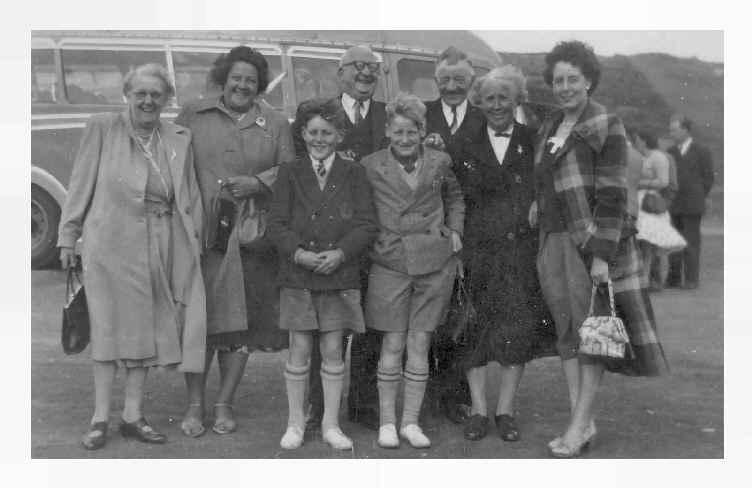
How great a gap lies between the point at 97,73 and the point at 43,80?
45 centimetres

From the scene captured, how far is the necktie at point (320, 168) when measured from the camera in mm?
4684

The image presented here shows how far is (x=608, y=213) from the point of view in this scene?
454 cm

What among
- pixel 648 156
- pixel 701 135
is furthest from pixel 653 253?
pixel 701 135

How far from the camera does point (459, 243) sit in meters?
4.79

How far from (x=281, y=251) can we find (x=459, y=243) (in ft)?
3.00

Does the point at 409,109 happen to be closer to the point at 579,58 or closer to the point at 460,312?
the point at 579,58

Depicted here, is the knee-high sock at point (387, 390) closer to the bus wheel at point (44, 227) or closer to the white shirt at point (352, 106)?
the white shirt at point (352, 106)

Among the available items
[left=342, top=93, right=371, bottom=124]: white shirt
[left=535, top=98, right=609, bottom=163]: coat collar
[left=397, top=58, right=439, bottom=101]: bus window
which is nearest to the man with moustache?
[left=342, top=93, right=371, bottom=124]: white shirt

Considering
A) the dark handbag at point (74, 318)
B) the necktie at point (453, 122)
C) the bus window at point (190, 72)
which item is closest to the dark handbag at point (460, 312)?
the necktie at point (453, 122)

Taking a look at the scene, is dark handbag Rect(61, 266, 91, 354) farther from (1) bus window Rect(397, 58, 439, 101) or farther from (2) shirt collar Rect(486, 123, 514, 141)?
(1) bus window Rect(397, 58, 439, 101)

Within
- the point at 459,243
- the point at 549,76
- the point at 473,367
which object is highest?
the point at 549,76

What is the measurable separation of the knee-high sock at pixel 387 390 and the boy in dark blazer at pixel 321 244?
0.73ft

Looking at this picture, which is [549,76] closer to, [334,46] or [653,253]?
[334,46]

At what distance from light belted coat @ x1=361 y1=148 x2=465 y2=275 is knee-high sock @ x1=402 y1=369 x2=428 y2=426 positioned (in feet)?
1.77
